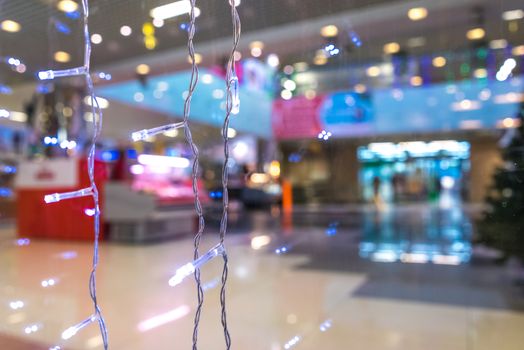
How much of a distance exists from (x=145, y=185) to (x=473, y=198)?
34.6ft

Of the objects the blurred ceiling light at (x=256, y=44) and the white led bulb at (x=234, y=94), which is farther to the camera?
the blurred ceiling light at (x=256, y=44)

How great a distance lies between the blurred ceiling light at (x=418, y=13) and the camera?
Result: 4646mm

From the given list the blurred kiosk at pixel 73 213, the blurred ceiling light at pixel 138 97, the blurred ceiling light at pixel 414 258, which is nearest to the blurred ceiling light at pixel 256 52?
the blurred ceiling light at pixel 414 258

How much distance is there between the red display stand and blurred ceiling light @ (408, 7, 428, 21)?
443 cm

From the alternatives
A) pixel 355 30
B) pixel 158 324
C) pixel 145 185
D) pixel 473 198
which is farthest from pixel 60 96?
pixel 473 198

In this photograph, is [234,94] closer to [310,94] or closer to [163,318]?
[163,318]

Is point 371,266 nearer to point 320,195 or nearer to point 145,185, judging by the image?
point 145,185

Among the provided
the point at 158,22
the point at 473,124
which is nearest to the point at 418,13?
the point at 158,22

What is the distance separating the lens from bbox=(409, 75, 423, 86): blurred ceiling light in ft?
30.0

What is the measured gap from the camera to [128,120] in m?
10.3

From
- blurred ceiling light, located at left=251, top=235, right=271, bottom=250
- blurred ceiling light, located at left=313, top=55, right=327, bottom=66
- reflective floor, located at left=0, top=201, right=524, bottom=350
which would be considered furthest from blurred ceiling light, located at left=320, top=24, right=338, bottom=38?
blurred ceiling light, located at left=251, top=235, right=271, bottom=250

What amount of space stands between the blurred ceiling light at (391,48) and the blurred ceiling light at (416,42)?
180mm

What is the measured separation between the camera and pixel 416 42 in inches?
243

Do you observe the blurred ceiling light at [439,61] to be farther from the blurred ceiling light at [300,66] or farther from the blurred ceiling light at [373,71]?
the blurred ceiling light at [300,66]
